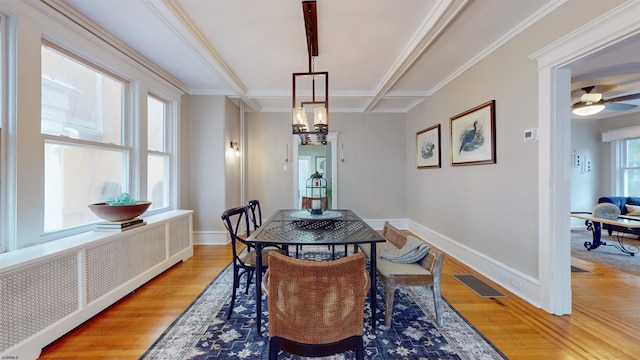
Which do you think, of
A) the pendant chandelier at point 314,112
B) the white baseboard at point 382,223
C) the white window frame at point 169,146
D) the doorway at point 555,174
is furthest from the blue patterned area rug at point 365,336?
the white baseboard at point 382,223

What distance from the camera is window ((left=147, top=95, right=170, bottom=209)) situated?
341cm

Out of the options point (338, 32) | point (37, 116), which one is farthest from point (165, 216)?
point (338, 32)

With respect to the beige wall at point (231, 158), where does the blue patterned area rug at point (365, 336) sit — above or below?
below

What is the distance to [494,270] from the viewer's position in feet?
9.03

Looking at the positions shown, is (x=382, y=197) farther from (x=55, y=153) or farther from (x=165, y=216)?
(x=55, y=153)

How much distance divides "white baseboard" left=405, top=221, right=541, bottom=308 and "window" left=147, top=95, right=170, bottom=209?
4344 mm

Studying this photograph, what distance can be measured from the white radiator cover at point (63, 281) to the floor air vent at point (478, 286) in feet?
11.7

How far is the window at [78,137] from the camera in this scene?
207 centimetres

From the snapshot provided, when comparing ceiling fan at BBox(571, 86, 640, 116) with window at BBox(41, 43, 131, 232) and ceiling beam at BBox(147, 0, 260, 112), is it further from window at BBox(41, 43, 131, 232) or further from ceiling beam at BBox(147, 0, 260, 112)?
window at BBox(41, 43, 131, 232)

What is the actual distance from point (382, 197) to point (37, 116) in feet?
16.7

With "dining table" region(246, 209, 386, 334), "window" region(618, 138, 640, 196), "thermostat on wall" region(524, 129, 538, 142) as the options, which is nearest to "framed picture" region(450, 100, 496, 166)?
"thermostat on wall" region(524, 129, 538, 142)

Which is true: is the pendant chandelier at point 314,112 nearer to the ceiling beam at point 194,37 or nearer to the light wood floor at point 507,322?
the ceiling beam at point 194,37

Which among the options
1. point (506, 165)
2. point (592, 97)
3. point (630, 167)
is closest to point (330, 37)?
point (506, 165)

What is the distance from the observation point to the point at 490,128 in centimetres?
277
